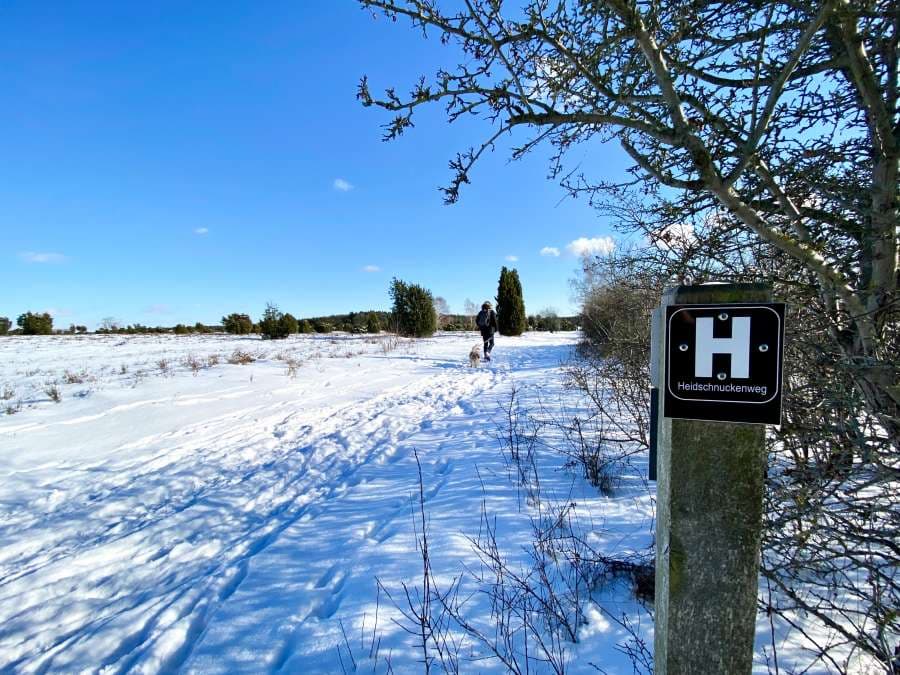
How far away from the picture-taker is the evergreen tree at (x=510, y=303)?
97.0 ft

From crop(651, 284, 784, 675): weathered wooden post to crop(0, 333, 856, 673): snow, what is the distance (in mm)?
1097

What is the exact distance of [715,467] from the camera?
2.95ft

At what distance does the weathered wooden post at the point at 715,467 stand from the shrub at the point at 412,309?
70.5 feet

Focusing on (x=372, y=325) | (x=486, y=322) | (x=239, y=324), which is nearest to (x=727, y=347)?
(x=486, y=322)

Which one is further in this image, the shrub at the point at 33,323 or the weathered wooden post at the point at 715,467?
the shrub at the point at 33,323

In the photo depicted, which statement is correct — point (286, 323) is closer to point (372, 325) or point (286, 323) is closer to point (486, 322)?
point (372, 325)

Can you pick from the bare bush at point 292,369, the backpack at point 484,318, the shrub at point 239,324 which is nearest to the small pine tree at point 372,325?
the shrub at point 239,324

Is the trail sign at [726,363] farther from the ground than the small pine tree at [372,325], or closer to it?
closer to it

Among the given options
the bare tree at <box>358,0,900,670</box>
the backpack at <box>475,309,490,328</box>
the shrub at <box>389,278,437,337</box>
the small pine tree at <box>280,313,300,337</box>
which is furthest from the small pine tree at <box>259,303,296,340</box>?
the bare tree at <box>358,0,900,670</box>

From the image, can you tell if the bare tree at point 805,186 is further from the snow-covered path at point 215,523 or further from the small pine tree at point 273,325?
the small pine tree at point 273,325

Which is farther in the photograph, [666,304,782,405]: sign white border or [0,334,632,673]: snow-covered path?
[0,334,632,673]: snow-covered path

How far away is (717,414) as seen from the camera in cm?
90

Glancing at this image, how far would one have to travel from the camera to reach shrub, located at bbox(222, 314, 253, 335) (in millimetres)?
29125

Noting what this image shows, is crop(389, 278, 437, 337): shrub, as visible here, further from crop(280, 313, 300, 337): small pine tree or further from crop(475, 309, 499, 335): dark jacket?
crop(475, 309, 499, 335): dark jacket
